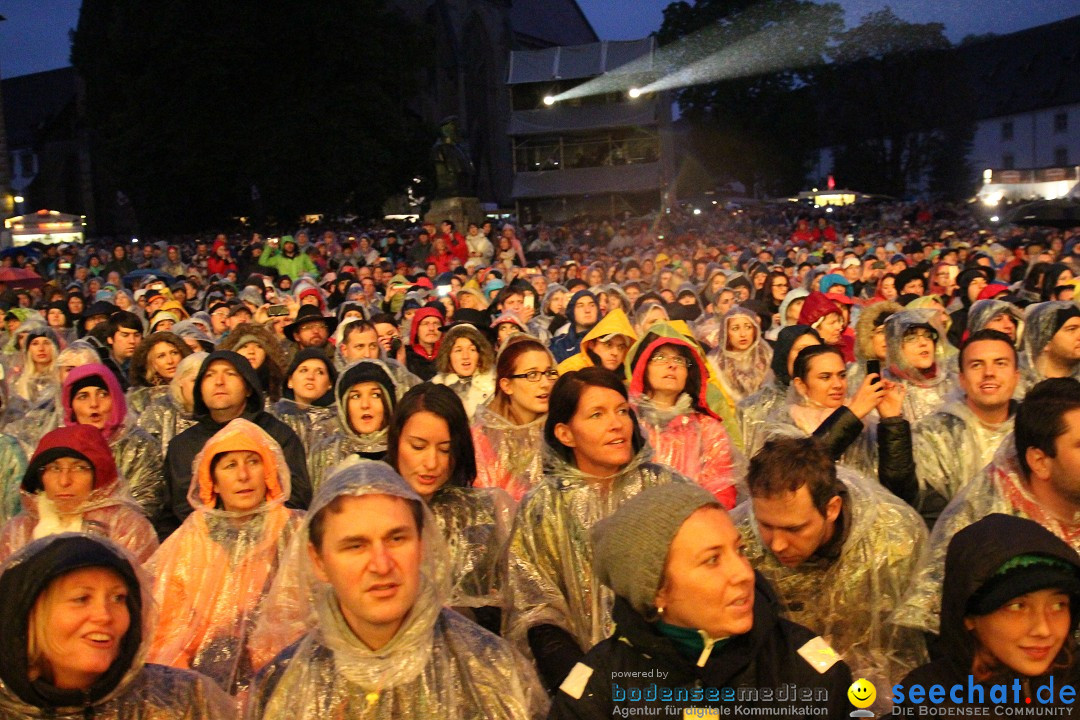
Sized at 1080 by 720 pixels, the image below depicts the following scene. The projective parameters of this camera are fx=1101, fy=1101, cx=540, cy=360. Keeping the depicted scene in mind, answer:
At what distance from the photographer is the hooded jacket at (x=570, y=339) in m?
9.32

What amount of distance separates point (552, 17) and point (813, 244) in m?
50.9

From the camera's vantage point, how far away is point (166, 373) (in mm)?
7359

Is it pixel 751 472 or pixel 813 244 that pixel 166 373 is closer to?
pixel 751 472

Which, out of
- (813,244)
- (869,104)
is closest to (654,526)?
(813,244)

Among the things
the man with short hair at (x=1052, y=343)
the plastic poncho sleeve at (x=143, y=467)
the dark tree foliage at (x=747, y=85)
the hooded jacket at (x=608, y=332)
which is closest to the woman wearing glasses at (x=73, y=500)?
the plastic poncho sleeve at (x=143, y=467)

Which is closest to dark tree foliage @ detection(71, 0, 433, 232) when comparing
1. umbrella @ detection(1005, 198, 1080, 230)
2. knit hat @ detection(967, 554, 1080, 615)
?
umbrella @ detection(1005, 198, 1080, 230)

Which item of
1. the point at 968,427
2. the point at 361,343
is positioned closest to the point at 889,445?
the point at 968,427

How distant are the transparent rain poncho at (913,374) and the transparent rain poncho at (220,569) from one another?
11.3 feet

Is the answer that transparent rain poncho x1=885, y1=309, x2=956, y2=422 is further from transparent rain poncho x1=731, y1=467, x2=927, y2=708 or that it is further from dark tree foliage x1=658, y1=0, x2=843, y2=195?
dark tree foliage x1=658, y1=0, x2=843, y2=195

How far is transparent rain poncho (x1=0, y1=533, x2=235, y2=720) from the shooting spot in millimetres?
2529

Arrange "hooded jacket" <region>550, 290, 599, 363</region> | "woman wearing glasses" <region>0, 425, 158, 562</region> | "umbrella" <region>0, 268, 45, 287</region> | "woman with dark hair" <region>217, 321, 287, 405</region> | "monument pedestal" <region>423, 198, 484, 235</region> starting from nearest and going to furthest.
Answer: "woman wearing glasses" <region>0, 425, 158, 562</region> → "woman with dark hair" <region>217, 321, 287, 405</region> → "hooded jacket" <region>550, 290, 599, 363</region> → "umbrella" <region>0, 268, 45, 287</region> → "monument pedestal" <region>423, 198, 484, 235</region>

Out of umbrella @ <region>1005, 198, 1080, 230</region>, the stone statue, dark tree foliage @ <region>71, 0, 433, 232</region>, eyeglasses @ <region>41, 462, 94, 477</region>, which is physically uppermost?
dark tree foliage @ <region>71, 0, 433, 232</region>

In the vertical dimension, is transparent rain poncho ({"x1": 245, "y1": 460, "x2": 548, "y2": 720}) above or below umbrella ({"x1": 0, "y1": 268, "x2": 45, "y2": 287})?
below

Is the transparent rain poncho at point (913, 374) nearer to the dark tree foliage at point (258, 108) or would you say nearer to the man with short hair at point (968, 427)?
the man with short hair at point (968, 427)
